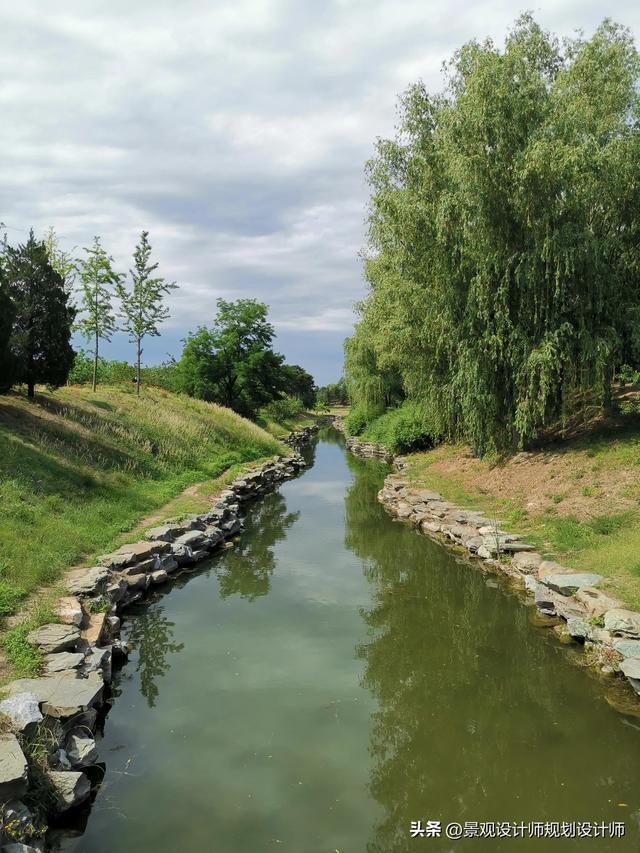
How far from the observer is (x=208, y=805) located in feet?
16.9

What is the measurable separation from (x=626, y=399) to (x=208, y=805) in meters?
17.8

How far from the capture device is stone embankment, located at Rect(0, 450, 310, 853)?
441cm

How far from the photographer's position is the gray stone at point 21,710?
5070mm

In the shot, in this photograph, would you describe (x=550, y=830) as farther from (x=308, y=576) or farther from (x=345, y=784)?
(x=308, y=576)

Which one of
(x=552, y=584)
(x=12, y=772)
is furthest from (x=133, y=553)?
(x=552, y=584)

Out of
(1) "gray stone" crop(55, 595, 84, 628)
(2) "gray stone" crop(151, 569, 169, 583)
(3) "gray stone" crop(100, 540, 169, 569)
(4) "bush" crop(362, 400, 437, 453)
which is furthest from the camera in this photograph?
(4) "bush" crop(362, 400, 437, 453)

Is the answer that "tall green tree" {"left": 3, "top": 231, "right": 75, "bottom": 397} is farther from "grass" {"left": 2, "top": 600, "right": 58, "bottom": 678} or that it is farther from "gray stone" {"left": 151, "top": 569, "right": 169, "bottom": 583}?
"grass" {"left": 2, "top": 600, "right": 58, "bottom": 678}

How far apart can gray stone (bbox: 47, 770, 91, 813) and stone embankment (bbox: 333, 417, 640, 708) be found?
6170 mm

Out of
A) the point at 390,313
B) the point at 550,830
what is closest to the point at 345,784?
the point at 550,830

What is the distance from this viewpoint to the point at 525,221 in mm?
16281

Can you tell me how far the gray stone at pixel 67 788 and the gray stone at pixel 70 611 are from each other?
9.42 feet

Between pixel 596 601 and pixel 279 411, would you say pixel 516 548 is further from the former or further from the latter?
pixel 279 411

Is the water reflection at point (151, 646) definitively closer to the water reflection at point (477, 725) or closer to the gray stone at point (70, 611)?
the gray stone at point (70, 611)

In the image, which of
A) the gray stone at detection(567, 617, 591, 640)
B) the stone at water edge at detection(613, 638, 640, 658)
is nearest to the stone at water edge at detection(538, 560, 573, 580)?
the gray stone at detection(567, 617, 591, 640)
